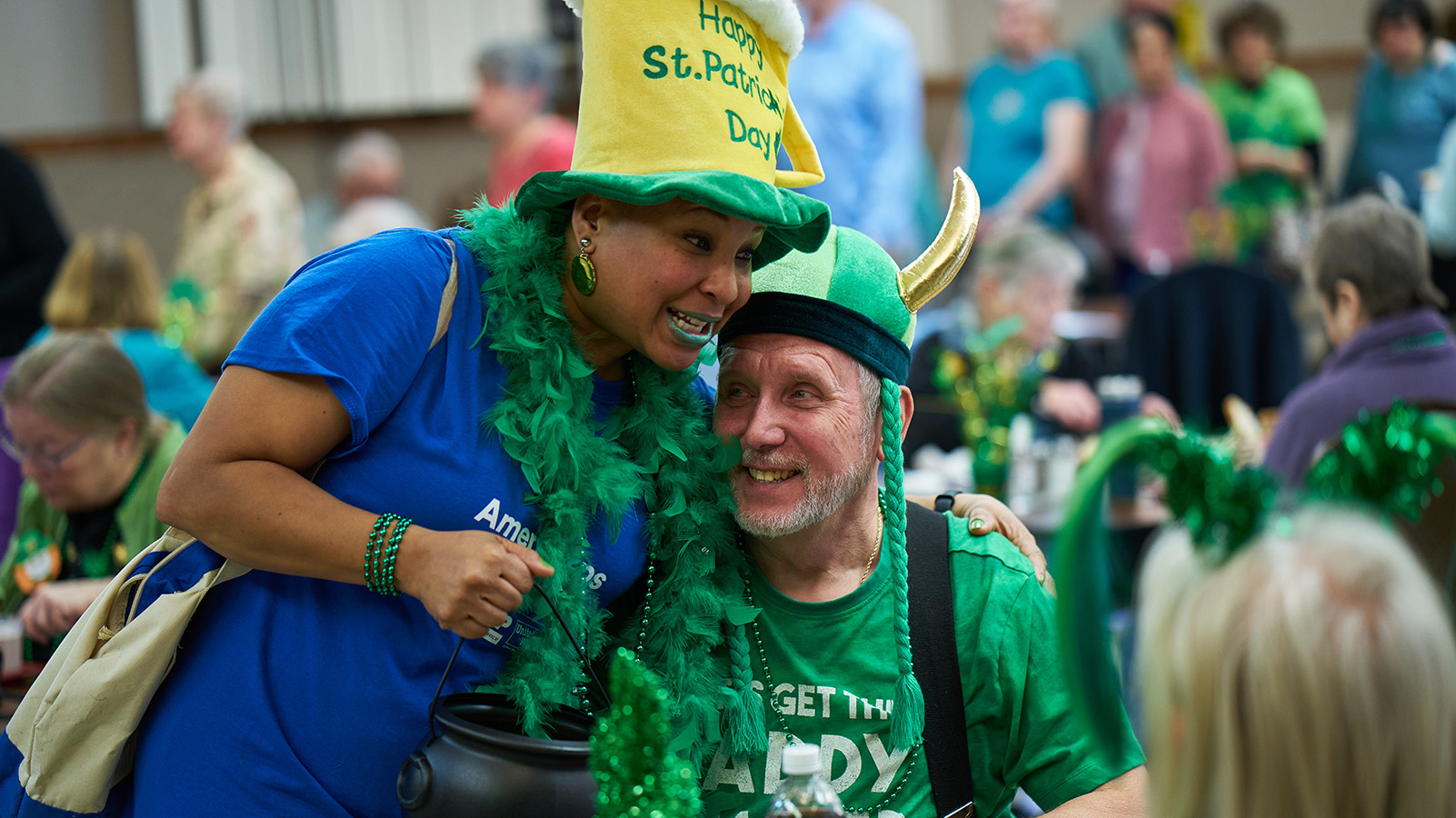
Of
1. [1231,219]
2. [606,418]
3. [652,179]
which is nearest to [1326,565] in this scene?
[652,179]

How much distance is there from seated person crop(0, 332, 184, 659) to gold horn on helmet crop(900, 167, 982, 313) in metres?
1.83

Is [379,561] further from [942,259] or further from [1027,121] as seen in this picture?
[1027,121]

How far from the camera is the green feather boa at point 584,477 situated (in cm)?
173

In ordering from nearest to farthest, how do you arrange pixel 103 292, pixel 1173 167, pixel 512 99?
1. pixel 103 292
2. pixel 512 99
3. pixel 1173 167

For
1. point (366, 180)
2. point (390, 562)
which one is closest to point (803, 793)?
point (390, 562)

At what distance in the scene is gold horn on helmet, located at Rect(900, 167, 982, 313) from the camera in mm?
1967

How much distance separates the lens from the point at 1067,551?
1.21m

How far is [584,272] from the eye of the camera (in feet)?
5.75

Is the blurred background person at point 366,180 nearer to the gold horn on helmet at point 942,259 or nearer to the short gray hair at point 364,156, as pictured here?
the short gray hair at point 364,156

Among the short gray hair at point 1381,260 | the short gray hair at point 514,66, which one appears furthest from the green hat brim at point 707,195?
the short gray hair at point 514,66

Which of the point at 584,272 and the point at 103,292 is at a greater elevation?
the point at 103,292

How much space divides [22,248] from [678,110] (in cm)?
413

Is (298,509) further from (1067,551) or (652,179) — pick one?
(1067,551)

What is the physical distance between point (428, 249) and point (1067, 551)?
953 millimetres
